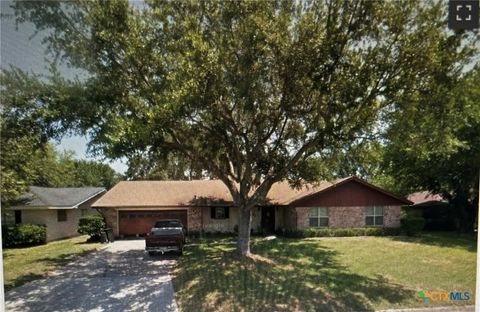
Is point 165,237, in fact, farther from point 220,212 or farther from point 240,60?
point 240,60

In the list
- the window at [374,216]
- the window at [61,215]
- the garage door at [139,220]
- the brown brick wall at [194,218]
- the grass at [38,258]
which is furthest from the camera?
the window at [374,216]

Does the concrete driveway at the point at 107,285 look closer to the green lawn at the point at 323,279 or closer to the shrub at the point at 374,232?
the green lawn at the point at 323,279

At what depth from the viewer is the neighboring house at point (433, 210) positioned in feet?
17.5

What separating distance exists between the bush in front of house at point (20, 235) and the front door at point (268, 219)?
6055 mm

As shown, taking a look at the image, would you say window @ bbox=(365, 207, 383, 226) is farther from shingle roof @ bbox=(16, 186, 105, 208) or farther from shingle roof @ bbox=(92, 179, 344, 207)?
shingle roof @ bbox=(16, 186, 105, 208)

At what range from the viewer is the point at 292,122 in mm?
5066

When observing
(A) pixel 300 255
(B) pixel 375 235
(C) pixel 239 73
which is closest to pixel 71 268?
(C) pixel 239 73

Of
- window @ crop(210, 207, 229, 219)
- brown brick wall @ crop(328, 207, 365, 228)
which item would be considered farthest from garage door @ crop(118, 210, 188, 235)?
brown brick wall @ crop(328, 207, 365, 228)

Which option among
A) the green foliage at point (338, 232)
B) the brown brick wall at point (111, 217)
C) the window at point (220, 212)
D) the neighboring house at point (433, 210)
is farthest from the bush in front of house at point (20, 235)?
the green foliage at point (338, 232)

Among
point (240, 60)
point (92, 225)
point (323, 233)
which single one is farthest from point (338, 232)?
point (92, 225)

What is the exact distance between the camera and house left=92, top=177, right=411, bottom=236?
4.13m

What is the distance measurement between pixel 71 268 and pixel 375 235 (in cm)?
916

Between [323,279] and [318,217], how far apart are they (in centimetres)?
647

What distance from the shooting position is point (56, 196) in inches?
117
